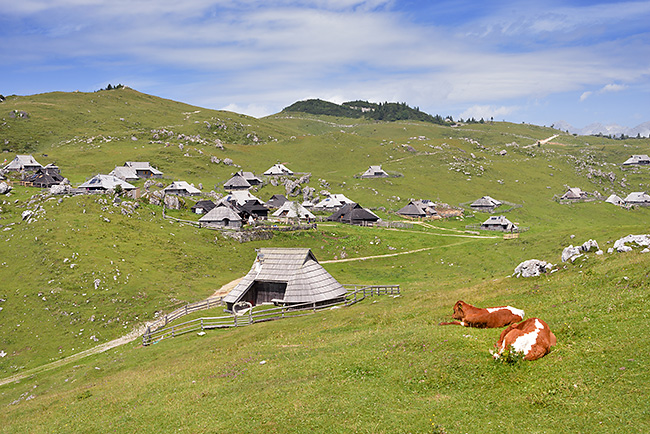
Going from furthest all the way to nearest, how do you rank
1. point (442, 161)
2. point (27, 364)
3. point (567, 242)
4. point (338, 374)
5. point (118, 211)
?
point (442, 161) → point (118, 211) → point (567, 242) → point (27, 364) → point (338, 374)

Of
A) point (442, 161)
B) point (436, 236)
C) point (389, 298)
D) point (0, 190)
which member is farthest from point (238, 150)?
point (389, 298)

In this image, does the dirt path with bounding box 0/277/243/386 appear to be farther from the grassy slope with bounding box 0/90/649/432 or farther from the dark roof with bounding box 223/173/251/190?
the dark roof with bounding box 223/173/251/190

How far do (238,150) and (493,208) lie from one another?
10467 cm

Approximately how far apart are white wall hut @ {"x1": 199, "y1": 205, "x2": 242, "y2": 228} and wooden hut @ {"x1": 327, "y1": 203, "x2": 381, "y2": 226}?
2546cm

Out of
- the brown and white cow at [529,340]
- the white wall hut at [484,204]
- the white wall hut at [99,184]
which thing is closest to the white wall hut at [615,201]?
the white wall hut at [484,204]

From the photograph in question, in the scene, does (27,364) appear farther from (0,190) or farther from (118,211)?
(0,190)

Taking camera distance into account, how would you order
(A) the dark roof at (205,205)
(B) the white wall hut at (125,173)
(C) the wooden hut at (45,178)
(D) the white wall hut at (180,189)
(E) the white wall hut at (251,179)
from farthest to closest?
(E) the white wall hut at (251,179), (B) the white wall hut at (125,173), (D) the white wall hut at (180,189), (C) the wooden hut at (45,178), (A) the dark roof at (205,205)

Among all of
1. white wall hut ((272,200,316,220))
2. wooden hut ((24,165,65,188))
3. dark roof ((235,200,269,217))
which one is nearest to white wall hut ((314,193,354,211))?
white wall hut ((272,200,316,220))

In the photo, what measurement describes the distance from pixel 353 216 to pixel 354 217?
0.37 meters

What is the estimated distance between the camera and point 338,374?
19891mm

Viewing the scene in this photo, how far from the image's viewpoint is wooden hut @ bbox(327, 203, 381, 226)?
323 ft

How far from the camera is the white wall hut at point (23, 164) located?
115625mm

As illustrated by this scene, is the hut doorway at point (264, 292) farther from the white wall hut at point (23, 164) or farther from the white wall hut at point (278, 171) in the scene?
the white wall hut at point (278, 171)

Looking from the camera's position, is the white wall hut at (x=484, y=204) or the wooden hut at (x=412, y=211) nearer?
the wooden hut at (x=412, y=211)
